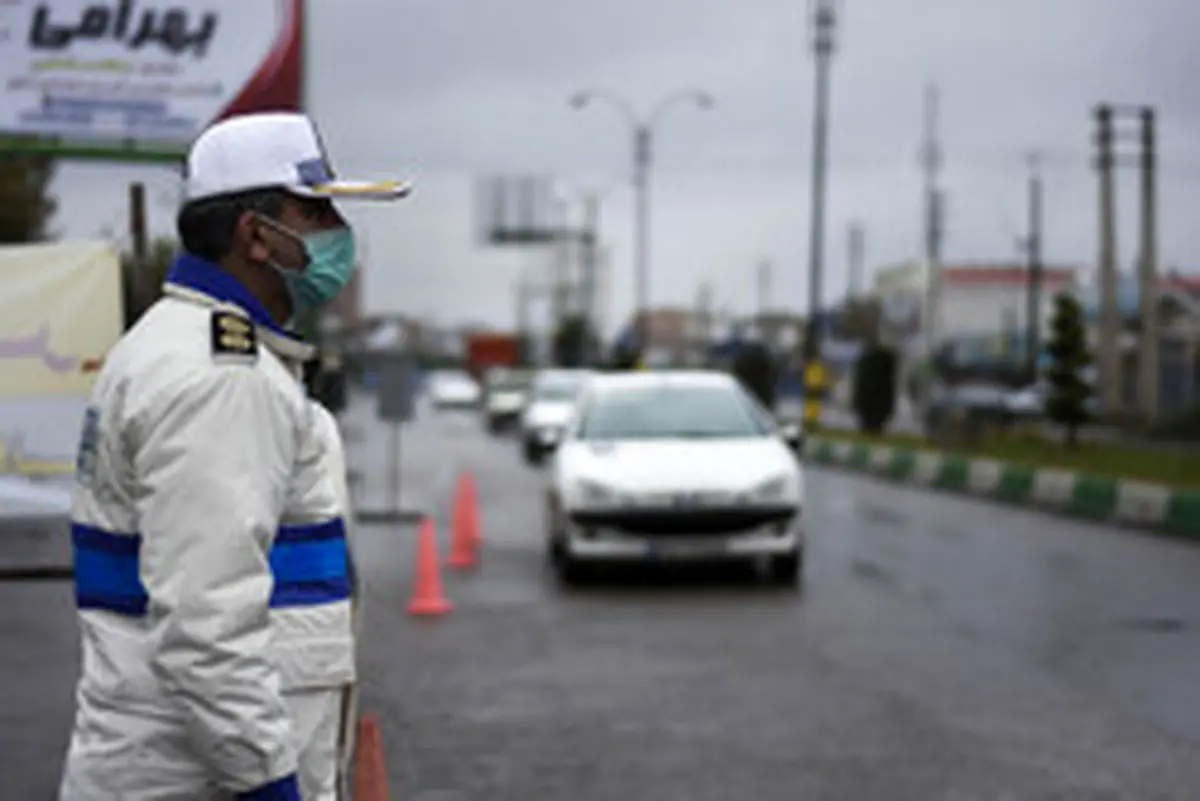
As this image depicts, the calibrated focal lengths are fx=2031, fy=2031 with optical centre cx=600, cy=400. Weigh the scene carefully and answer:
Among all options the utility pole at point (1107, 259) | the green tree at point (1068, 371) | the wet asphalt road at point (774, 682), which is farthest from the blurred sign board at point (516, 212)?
the wet asphalt road at point (774, 682)

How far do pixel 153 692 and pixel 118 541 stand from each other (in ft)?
0.71

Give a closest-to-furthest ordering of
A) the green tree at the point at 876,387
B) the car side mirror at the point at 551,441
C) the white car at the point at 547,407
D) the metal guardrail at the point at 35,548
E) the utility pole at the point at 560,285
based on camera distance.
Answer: the metal guardrail at the point at 35,548 < the car side mirror at the point at 551,441 < the white car at the point at 547,407 < the green tree at the point at 876,387 < the utility pole at the point at 560,285

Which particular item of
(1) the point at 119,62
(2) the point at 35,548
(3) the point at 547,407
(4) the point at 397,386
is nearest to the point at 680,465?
(1) the point at 119,62

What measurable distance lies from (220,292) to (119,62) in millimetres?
7965

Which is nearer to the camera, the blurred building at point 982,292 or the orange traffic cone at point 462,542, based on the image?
the orange traffic cone at point 462,542

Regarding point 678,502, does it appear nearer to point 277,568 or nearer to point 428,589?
point 428,589

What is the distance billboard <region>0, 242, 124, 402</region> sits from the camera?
8.27 metres

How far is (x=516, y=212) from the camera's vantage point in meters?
102

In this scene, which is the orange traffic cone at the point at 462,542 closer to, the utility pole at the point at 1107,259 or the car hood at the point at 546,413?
the car hood at the point at 546,413

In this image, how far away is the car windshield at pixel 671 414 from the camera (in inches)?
606

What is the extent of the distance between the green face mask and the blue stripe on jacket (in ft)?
1.12

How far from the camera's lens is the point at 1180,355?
6819 centimetres

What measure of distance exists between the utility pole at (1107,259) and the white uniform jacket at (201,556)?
4885cm

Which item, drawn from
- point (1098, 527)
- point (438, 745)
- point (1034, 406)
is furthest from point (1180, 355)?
point (438, 745)
